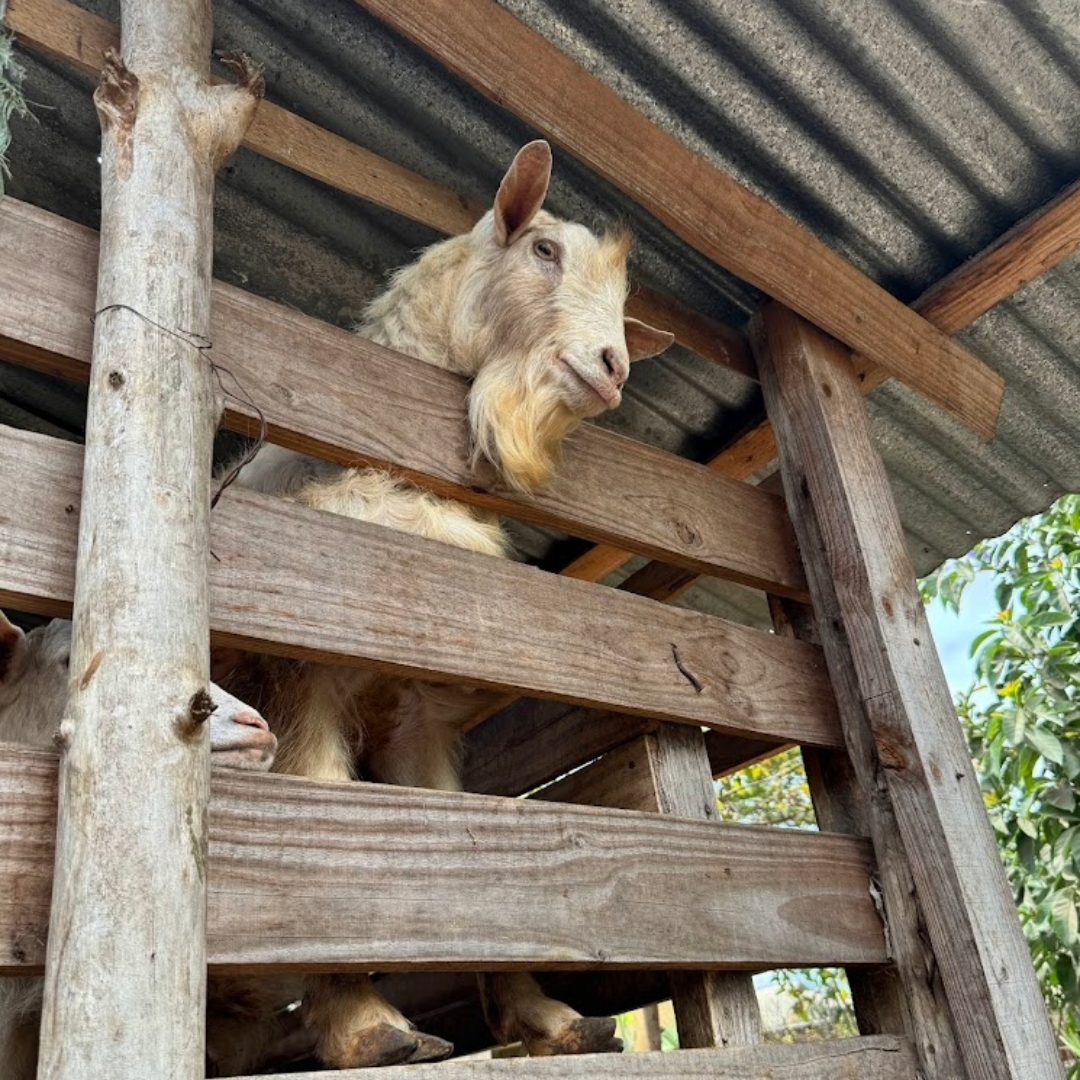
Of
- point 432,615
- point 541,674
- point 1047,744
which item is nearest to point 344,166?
point 432,615

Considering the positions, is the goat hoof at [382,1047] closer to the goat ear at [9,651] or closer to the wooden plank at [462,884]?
the wooden plank at [462,884]

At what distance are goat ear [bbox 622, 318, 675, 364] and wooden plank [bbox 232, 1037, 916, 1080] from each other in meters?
1.67

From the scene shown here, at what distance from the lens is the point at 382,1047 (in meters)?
2.04

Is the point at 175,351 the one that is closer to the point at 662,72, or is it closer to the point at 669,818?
the point at 669,818

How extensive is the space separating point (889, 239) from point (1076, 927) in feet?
9.01

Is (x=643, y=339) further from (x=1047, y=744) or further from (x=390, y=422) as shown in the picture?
(x=1047, y=744)

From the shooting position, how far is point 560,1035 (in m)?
2.44

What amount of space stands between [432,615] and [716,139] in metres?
1.48

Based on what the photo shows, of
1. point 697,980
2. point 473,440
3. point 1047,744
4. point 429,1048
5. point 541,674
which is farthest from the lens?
point 1047,744

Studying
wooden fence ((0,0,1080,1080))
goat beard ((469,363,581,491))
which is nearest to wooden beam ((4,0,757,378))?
→ wooden fence ((0,0,1080,1080))

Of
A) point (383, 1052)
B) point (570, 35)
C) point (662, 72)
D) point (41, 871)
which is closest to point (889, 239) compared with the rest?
point (662, 72)

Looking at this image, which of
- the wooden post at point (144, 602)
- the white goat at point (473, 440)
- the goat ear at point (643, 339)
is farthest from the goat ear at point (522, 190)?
the wooden post at point (144, 602)

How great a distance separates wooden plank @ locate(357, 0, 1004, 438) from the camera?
242 cm

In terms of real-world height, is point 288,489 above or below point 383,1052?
above
